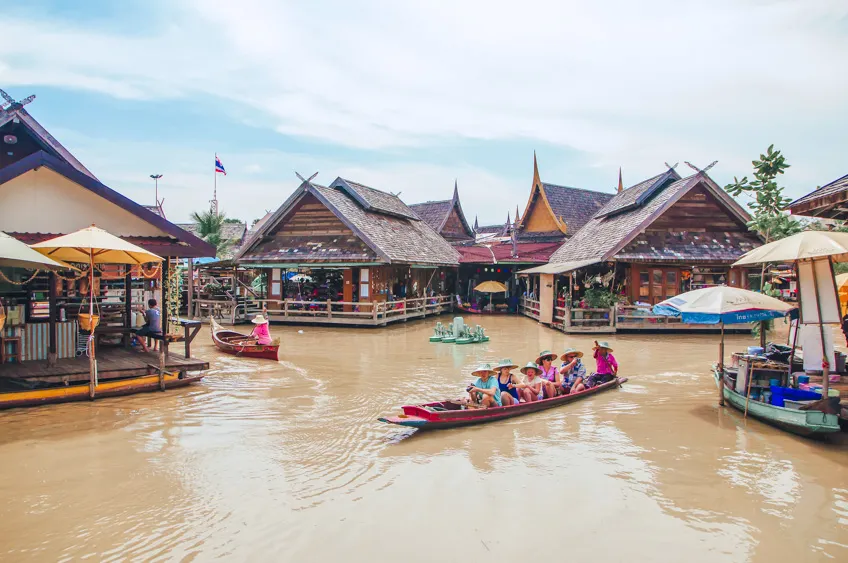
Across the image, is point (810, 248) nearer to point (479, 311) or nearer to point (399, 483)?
point (399, 483)

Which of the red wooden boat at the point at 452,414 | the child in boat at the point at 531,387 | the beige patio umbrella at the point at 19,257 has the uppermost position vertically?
the beige patio umbrella at the point at 19,257

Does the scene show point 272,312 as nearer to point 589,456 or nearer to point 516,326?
point 516,326

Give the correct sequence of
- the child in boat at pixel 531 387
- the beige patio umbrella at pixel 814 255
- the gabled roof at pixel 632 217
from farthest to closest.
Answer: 1. the gabled roof at pixel 632 217
2. the child in boat at pixel 531 387
3. the beige patio umbrella at pixel 814 255

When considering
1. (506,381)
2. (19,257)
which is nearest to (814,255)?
(506,381)

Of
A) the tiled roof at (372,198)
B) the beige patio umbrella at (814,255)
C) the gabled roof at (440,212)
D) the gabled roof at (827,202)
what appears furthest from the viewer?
the gabled roof at (440,212)

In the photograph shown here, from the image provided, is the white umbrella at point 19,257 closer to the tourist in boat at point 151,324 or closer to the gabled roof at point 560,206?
the tourist in boat at point 151,324

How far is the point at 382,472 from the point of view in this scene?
6.29 metres

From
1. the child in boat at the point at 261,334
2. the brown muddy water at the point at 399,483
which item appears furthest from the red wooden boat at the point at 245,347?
the brown muddy water at the point at 399,483

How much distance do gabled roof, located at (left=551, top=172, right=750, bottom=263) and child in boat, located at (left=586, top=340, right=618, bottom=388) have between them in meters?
9.10

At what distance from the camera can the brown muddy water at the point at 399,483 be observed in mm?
4734

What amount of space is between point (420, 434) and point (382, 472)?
1375 mm

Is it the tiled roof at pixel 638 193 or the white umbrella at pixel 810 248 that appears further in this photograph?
the tiled roof at pixel 638 193

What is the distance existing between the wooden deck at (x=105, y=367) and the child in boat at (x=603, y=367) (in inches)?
280

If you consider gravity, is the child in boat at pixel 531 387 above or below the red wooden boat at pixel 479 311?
below
